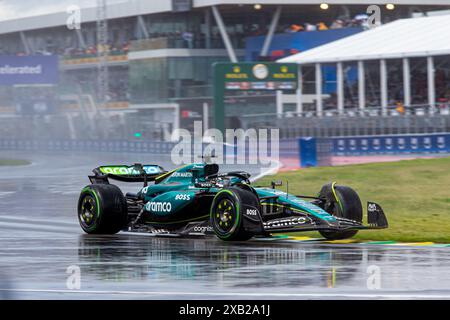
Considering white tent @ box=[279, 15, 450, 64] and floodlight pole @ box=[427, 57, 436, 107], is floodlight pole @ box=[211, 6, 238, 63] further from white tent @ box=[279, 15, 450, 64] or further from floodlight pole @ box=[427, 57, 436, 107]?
floodlight pole @ box=[427, 57, 436, 107]

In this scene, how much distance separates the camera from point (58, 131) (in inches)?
3187

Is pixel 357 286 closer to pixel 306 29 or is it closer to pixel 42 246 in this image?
pixel 42 246

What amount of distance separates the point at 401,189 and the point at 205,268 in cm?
1312

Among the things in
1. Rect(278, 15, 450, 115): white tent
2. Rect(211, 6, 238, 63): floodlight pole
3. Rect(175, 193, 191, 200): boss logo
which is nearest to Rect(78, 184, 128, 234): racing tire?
Rect(175, 193, 191, 200): boss logo

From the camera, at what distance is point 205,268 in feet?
36.5

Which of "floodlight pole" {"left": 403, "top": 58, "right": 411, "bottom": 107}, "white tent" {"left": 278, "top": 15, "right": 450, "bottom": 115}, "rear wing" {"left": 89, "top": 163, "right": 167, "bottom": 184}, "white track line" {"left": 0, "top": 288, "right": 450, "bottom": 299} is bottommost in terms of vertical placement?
"white track line" {"left": 0, "top": 288, "right": 450, "bottom": 299}

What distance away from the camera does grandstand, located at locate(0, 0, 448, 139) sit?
68.1 metres

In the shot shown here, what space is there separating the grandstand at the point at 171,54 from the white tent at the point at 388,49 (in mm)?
6111

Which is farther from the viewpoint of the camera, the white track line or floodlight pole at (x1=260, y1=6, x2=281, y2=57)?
floodlight pole at (x1=260, y1=6, x2=281, y2=57)

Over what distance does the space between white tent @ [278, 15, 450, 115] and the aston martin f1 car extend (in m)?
31.0
